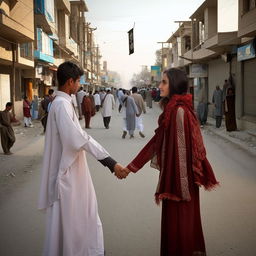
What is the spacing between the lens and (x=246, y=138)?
13.4m

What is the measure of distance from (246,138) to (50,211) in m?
11.0

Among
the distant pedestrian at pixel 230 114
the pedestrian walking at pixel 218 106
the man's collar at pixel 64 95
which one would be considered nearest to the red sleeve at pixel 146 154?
the man's collar at pixel 64 95

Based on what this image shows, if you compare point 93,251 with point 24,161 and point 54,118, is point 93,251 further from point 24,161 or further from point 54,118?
point 24,161

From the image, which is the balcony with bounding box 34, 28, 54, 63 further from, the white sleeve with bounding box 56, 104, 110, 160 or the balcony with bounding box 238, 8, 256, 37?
the white sleeve with bounding box 56, 104, 110, 160

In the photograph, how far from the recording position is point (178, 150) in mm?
3324

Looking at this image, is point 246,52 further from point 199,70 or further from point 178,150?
point 178,150

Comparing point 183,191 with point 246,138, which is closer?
point 183,191

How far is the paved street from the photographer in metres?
4.18

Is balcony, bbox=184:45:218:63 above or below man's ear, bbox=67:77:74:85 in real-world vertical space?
above

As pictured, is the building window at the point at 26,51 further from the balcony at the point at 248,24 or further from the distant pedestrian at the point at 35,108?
the balcony at the point at 248,24

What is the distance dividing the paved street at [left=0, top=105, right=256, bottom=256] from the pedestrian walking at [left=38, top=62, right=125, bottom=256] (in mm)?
837

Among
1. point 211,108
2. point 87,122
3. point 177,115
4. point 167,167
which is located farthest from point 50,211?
point 211,108

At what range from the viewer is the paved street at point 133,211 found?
13.7 ft

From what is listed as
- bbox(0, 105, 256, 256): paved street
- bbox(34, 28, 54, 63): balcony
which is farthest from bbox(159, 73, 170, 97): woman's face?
bbox(34, 28, 54, 63): balcony
